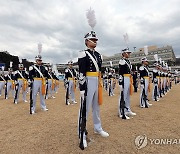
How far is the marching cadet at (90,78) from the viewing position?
4.97 meters

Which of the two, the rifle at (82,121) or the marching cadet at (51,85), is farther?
the marching cadet at (51,85)

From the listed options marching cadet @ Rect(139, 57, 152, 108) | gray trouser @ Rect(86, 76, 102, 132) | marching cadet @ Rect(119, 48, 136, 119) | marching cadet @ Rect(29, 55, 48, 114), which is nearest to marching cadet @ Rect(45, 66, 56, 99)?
marching cadet @ Rect(29, 55, 48, 114)

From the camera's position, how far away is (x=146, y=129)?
Answer: 570cm

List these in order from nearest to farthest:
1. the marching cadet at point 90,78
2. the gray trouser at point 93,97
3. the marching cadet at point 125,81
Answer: the marching cadet at point 90,78 → the gray trouser at point 93,97 → the marching cadet at point 125,81

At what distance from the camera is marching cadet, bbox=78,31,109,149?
4.97 metres

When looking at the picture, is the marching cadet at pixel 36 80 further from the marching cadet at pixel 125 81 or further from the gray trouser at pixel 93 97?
the gray trouser at pixel 93 97

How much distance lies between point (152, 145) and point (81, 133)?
5.04ft

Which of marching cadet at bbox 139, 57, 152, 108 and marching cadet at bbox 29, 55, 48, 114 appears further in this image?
marching cadet at bbox 139, 57, 152, 108

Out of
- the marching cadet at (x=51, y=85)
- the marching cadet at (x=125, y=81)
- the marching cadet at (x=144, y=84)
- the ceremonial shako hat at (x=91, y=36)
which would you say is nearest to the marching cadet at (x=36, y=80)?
the marching cadet at (x=125, y=81)

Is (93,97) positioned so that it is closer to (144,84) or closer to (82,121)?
(82,121)

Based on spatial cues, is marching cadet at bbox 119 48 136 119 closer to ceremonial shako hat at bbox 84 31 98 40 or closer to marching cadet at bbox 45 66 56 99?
ceremonial shako hat at bbox 84 31 98 40

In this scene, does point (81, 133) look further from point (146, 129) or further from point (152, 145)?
point (146, 129)

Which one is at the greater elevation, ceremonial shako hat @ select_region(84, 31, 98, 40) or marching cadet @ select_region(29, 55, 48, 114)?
ceremonial shako hat @ select_region(84, 31, 98, 40)

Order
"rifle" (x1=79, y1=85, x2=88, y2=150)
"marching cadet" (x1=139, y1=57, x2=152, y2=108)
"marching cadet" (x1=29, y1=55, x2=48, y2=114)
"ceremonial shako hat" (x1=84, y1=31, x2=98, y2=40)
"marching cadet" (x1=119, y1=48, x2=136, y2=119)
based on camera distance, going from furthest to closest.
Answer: "marching cadet" (x1=139, y1=57, x2=152, y2=108), "marching cadet" (x1=29, y1=55, x2=48, y2=114), "marching cadet" (x1=119, y1=48, x2=136, y2=119), "ceremonial shako hat" (x1=84, y1=31, x2=98, y2=40), "rifle" (x1=79, y1=85, x2=88, y2=150)
